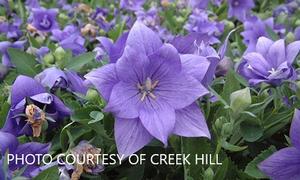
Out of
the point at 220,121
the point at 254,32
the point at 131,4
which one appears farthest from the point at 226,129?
the point at 131,4

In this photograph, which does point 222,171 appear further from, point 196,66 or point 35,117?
point 35,117

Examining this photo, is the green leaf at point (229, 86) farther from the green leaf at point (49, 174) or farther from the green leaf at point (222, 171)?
the green leaf at point (49, 174)

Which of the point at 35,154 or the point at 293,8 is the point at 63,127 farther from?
the point at 293,8

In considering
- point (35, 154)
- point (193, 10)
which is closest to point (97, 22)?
point (193, 10)

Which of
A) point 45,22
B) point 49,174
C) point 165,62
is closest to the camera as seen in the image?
point 49,174

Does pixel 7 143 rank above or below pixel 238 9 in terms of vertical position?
above

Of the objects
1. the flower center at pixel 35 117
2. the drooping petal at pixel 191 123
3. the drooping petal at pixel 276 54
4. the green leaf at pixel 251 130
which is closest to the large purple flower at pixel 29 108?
the flower center at pixel 35 117

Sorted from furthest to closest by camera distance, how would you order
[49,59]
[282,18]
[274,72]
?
[282,18] < [49,59] < [274,72]
